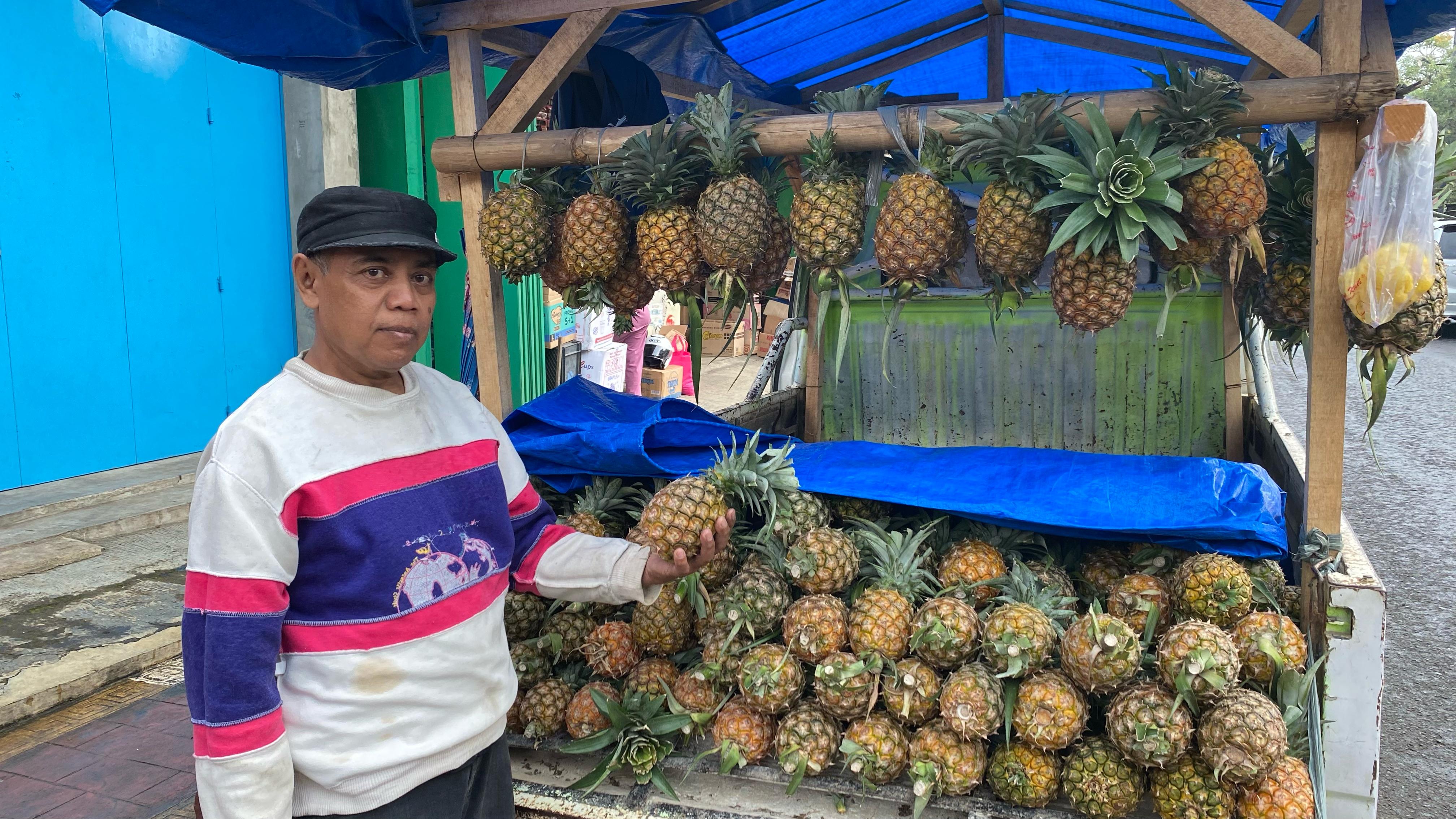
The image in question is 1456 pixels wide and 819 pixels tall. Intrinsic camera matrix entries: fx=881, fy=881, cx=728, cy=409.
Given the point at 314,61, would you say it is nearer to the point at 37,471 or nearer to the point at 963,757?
the point at 963,757

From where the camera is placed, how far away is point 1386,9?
316 cm

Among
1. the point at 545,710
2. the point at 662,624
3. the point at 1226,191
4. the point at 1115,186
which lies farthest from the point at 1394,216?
the point at 545,710

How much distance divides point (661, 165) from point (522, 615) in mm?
1600

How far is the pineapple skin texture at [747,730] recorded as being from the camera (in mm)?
2533

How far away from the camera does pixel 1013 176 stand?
2572 mm

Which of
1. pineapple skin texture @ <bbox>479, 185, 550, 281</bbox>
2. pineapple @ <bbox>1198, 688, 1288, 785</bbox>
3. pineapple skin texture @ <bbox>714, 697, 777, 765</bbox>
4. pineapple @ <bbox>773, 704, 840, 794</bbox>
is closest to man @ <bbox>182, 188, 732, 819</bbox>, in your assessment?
pineapple skin texture @ <bbox>714, 697, 777, 765</bbox>

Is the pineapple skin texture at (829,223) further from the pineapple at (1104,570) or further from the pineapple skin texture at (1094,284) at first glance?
the pineapple at (1104,570)

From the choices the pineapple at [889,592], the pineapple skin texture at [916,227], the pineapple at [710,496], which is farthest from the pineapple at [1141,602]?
the pineapple skin texture at [916,227]

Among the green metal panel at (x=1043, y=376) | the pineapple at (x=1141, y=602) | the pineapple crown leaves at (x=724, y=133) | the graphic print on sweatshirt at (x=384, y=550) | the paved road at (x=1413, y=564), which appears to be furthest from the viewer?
the green metal panel at (x=1043, y=376)

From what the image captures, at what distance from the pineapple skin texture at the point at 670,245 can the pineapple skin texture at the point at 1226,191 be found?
148 cm

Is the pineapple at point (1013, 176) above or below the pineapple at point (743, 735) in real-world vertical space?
above

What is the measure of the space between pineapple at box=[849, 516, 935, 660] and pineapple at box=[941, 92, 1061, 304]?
35.7 inches

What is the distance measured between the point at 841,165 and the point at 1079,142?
71 cm

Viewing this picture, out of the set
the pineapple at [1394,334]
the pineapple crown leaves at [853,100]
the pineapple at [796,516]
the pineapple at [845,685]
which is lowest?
the pineapple at [845,685]
